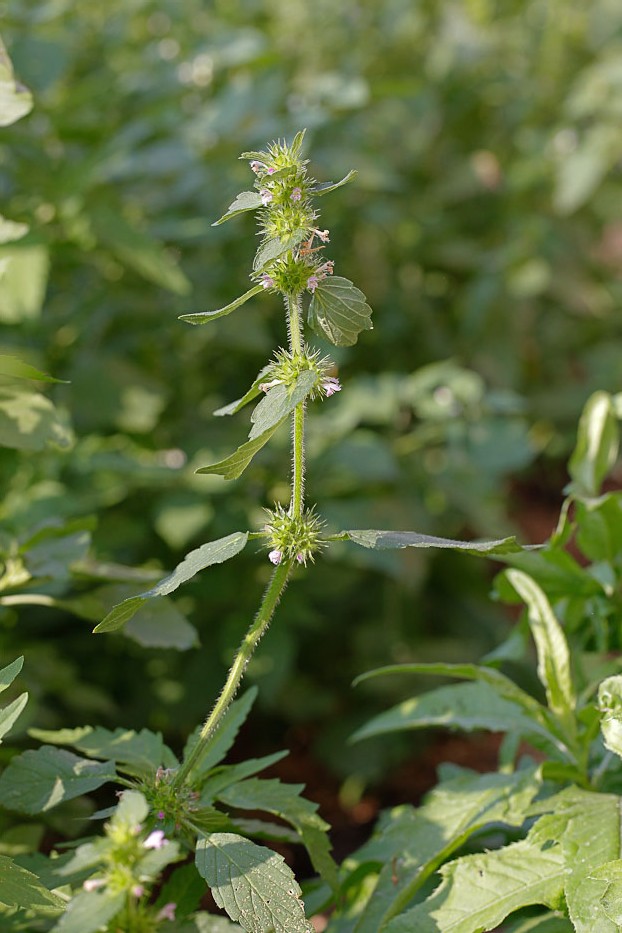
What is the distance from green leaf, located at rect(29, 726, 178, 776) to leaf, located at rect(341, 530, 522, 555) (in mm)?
379

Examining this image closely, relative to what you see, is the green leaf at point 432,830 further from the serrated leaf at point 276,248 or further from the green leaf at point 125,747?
the serrated leaf at point 276,248

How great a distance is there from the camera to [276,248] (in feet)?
3.32

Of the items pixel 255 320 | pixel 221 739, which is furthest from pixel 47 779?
pixel 255 320

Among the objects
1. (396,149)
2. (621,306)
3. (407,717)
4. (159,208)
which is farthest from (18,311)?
(621,306)

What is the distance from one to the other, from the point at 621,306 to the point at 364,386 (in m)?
1.91

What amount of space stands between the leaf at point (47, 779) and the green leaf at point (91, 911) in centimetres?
24

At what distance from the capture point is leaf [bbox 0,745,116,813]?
3.69 feet

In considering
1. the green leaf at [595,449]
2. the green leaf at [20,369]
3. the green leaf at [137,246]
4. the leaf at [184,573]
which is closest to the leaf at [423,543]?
the leaf at [184,573]

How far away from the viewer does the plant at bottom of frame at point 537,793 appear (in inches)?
45.1

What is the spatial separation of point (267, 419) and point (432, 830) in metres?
0.67

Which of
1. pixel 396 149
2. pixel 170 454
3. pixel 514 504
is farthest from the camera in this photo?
pixel 514 504

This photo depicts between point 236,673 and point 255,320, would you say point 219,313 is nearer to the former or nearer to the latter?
point 236,673

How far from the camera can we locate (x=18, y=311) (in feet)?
7.37

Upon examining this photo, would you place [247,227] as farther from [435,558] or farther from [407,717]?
[407,717]
